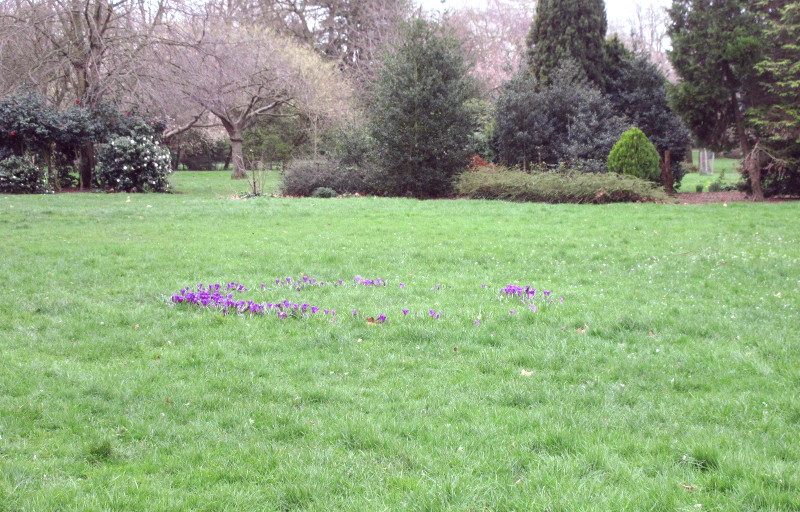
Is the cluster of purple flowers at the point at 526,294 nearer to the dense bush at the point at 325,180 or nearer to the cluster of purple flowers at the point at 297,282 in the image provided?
the cluster of purple flowers at the point at 297,282

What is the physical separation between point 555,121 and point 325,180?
768cm

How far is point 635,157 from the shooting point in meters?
16.5

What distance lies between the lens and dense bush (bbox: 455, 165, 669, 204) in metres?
15.2

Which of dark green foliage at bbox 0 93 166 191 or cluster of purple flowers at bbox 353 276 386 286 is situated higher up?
dark green foliage at bbox 0 93 166 191

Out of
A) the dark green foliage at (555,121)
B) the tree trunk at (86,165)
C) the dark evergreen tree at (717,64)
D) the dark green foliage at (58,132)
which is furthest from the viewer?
the tree trunk at (86,165)

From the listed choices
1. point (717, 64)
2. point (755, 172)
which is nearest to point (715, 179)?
point (755, 172)

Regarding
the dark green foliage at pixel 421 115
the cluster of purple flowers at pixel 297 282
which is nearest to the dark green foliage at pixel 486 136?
the dark green foliage at pixel 421 115

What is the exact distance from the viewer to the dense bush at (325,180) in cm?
1916

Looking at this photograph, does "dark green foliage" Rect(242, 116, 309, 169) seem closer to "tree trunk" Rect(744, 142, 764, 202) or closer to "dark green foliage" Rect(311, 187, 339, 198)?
"dark green foliage" Rect(311, 187, 339, 198)

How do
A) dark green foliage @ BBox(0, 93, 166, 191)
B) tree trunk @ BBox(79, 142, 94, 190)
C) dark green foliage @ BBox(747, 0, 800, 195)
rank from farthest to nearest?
1. tree trunk @ BBox(79, 142, 94, 190)
2. dark green foliage @ BBox(0, 93, 166, 191)
3. dark green foliage @ BBox(747, 0, 800, 195)

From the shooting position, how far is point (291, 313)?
533 centimetres

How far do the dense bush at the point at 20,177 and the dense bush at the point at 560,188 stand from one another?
1243cm

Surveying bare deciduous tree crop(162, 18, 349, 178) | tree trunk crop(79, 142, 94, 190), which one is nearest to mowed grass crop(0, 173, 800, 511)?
tree trunk crop(79, 142, 94, 190)

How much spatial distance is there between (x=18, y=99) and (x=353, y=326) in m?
17.3
